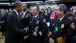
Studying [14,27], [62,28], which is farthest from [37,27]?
[62,28]

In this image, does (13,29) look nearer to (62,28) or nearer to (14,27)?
(14,27)

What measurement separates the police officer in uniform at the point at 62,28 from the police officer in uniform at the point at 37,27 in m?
0.68

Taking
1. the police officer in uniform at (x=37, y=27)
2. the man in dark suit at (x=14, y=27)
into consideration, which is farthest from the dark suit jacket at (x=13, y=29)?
the police officer in uniform at (x=37, y=27)

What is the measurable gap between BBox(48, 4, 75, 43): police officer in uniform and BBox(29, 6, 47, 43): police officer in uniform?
2.24 ft

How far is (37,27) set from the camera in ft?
14.6

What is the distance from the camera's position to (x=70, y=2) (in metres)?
20.2

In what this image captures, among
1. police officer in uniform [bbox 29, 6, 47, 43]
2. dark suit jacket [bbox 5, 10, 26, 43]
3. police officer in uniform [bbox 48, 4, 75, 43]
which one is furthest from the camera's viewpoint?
police officer in uniform [bbox 29, 6, 47, 43]

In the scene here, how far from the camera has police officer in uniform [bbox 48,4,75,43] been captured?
11.3 feet

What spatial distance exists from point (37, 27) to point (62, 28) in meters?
1.08

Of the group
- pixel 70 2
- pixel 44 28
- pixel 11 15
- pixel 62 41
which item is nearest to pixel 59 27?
pixel 62 41

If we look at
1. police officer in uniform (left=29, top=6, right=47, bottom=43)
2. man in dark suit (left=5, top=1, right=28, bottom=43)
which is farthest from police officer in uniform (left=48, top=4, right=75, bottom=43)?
man in dark suit (left=5, top=1, right=28, bottom=43)

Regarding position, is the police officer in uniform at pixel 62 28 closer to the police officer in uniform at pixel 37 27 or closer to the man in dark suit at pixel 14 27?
the police officer in uniform at pixel 37 27

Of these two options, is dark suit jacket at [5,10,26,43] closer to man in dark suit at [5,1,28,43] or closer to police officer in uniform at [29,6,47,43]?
man in dark suit at [5,1,28,43]

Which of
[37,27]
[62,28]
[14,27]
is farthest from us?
[37,27]
